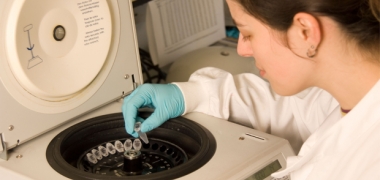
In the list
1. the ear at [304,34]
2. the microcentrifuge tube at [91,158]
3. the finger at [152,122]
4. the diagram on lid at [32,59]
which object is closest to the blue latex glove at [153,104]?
the finger at [152,122]

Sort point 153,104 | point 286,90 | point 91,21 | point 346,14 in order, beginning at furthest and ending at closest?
1. point 153,104
2. point 91,21
3. point 286,90
4. point 346,14

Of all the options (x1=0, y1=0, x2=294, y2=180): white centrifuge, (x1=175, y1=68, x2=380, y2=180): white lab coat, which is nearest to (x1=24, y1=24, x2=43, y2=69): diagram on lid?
(x1=0, y1=0, x2=294, y2=180): white centrifuge

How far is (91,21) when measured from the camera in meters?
1.24

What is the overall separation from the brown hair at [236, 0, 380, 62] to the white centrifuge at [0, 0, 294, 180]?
326 mm

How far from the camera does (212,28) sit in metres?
1.96

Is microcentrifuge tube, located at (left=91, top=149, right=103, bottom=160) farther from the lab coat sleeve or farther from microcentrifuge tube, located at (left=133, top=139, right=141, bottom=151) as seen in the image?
the lab coat sleeve

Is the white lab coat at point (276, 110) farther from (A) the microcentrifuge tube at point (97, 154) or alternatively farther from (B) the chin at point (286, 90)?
(A) the microcentrifuge tube at point (97, 154)

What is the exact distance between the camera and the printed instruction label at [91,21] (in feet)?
4.01

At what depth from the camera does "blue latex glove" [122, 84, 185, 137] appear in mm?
1261

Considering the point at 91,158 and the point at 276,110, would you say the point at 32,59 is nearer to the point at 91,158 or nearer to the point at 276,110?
the point at 91,158

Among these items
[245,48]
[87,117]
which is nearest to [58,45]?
[87,117]

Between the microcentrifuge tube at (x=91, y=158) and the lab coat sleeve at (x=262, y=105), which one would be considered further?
the lab coat sleeve at (x=262, y=105)

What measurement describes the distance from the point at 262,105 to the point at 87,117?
0.47 metres

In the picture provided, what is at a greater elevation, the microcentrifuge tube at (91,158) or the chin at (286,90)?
the chin at (286,90)
